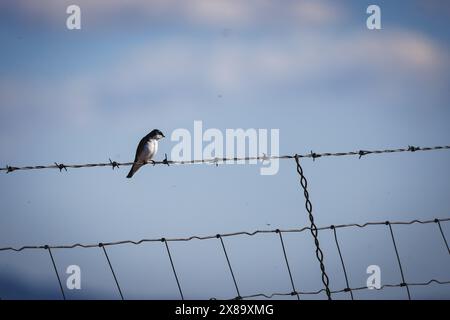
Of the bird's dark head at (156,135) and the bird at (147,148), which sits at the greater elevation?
the bird's dark head at (156,135)

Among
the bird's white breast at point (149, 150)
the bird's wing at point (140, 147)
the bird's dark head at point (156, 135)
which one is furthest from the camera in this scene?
the bird's dark head at point (156, 135)

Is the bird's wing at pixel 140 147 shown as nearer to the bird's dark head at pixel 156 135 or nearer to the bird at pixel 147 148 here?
the bird at pixel 147 148

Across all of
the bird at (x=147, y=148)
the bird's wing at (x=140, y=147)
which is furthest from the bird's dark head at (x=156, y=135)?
the bird's wing at (x=140, y=147)

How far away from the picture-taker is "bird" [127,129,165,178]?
12750 mm

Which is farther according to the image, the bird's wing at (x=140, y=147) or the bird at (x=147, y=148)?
the bird's wing at (x=140, y=147)

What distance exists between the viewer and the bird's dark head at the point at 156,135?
42.8 ft

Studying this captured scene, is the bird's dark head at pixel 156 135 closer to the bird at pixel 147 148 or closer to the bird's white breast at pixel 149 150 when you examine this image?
the bird at pixel 147 148

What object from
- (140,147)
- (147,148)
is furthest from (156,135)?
(147,148)

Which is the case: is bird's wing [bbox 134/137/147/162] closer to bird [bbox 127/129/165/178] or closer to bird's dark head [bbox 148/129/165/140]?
bird [bbox 127/129/165/178]

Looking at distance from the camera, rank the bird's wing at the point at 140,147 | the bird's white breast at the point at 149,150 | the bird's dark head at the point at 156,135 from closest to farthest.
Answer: the bird's white breast at the point at 149,150
the bird's wing at the point at 140,147
the bird's dark head at the point at 156,135

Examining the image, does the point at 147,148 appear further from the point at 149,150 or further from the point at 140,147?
the point at 140,147

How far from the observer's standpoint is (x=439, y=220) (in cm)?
717
